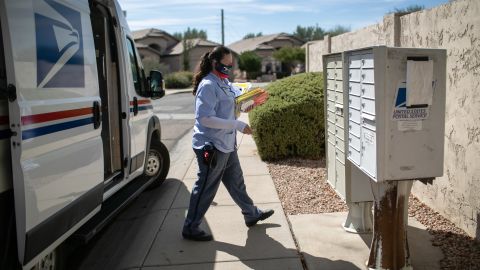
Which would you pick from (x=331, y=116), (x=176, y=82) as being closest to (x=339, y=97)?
(x=331, y=116)

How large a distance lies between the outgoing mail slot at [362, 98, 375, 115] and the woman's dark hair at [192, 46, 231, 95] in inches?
57.7

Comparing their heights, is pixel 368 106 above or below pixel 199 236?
above

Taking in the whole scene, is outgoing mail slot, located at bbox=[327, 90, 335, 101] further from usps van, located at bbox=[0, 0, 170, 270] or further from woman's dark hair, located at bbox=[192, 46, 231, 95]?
usps van, located at bbox=[0, 0, 170, 270]

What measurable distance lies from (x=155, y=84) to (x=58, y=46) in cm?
285

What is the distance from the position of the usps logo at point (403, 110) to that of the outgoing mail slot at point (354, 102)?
40 cm

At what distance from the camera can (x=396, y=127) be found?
3.49 m

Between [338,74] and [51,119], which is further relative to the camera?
[338,74]

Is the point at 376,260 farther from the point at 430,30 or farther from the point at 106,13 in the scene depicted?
the point at 106,13

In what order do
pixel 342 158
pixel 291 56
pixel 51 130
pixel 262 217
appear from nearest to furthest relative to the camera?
pixel 51 130 < pixel 342 158 < pixel 262 217 < pixel 291 56

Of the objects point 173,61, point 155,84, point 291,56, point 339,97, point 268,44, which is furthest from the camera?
point 268,44

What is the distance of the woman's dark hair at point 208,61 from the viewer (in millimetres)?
4555

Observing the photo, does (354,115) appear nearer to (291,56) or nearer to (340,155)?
(340,155)

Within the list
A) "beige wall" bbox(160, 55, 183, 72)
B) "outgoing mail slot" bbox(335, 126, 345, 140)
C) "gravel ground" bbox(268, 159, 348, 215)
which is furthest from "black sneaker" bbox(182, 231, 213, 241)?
"beige wall" bbox(160, 55, 183, 72)

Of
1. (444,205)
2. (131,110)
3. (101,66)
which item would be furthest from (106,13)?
(444,205)
